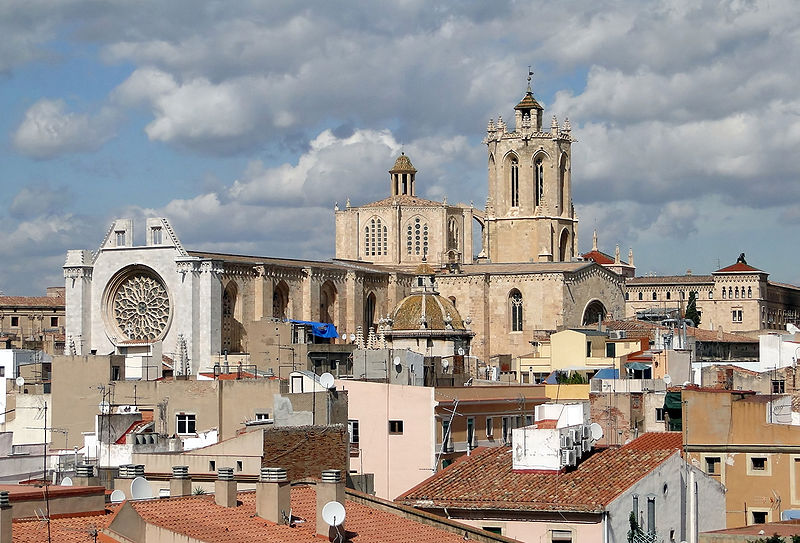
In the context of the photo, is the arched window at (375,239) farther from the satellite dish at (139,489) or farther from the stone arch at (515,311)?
the satellite dish at (139,489)

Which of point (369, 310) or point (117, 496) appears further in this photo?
point (369, 310)

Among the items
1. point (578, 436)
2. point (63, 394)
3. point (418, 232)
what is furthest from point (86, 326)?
point (578, 436)

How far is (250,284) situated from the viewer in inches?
3474

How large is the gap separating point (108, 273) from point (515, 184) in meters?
29.9

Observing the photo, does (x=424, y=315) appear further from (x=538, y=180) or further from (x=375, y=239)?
(x=538, y=180)

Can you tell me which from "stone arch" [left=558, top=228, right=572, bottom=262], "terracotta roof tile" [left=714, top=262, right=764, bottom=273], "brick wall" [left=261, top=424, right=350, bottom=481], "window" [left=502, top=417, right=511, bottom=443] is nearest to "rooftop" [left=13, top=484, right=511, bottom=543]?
"brick wall" [left=261, top=424, right=350, bottom=481]

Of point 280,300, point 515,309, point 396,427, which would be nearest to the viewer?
point 396,427

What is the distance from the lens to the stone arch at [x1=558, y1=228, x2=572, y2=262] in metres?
110

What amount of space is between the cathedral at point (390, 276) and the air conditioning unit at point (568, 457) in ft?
117

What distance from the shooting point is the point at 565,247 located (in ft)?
363

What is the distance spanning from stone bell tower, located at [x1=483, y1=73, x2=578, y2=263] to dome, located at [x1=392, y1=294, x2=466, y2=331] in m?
44.0

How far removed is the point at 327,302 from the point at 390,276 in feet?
19.1

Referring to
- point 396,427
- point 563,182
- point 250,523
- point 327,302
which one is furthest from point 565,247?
point 250,523

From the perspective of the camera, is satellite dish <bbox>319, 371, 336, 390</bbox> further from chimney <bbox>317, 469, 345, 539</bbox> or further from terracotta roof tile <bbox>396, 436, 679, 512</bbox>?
chimney <bbox>317, 469, 345, 539</bbox>
